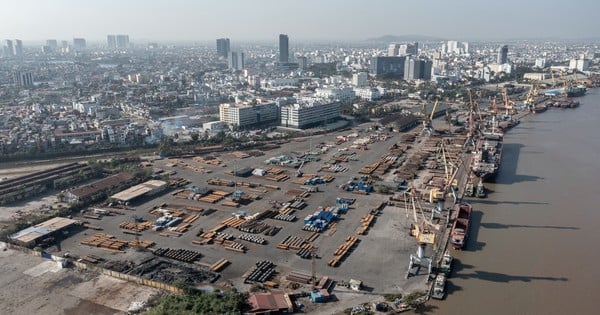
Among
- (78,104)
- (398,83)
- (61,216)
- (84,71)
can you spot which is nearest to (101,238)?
(61,216)

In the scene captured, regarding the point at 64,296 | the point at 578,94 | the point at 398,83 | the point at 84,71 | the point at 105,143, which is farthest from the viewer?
the point at 84,71

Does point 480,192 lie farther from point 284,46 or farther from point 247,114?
point 284,46

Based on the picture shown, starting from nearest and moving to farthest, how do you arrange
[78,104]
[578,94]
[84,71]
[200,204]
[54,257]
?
[54,257] < [200,204] < [78,104] < [578,94] < [84,71]

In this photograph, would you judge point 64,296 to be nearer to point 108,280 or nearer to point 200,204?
point 108,280

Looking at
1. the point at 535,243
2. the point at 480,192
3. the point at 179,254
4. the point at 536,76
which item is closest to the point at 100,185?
the point at 179,254

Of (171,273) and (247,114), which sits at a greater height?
(247,114)

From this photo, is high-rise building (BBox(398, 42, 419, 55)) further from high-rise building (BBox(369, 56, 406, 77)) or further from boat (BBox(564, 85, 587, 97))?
boat (BBox(564, 85, 587, 97))

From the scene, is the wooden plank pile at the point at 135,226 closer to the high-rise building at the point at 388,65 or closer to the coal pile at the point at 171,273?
the coal pile at the point at 171,273
